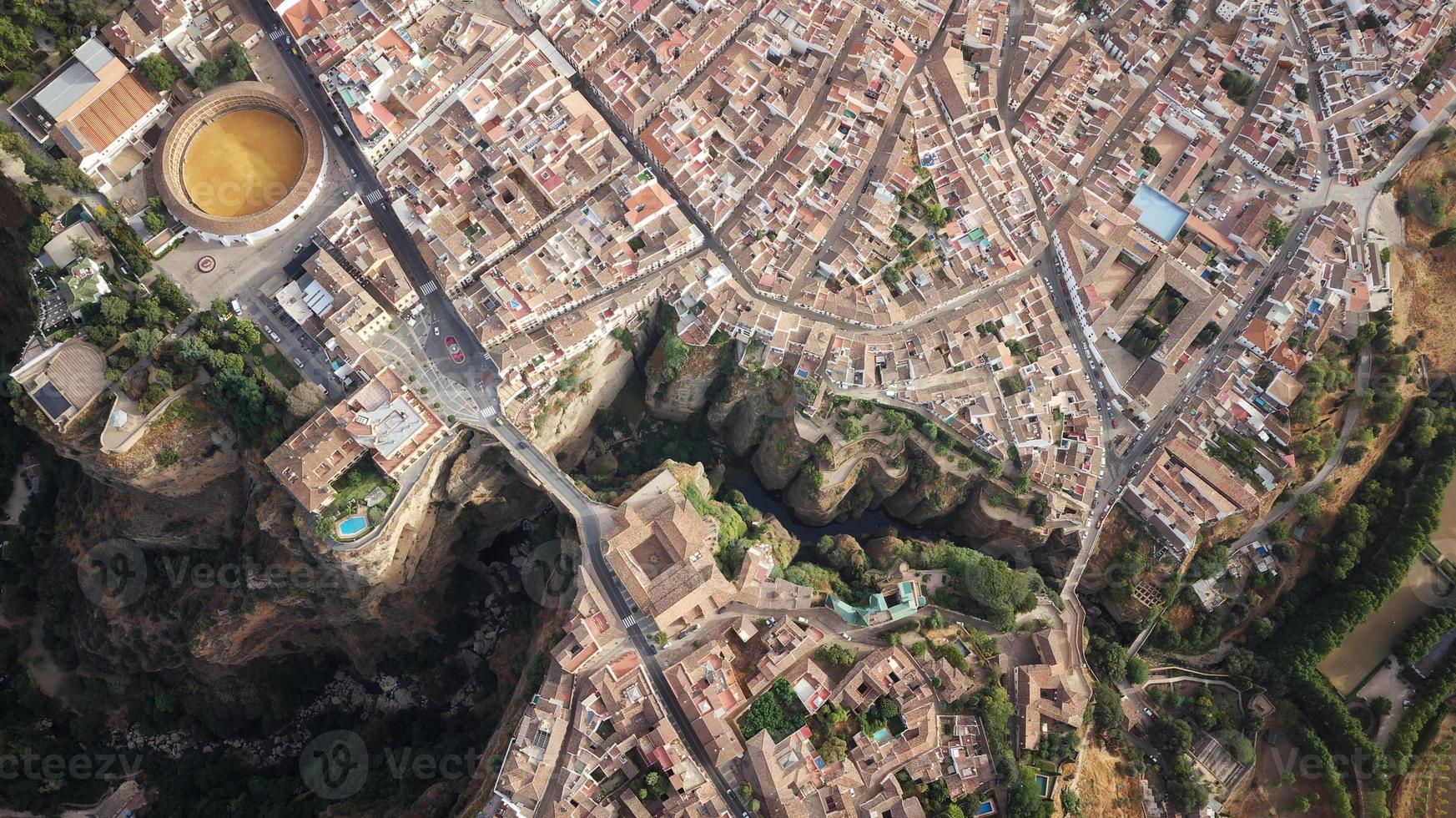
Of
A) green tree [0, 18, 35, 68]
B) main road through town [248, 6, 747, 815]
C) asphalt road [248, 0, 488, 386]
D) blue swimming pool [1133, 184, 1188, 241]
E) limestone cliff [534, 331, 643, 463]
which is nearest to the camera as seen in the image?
green tree [0, 18, 35, 68]

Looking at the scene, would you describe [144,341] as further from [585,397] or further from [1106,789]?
[1106,789]

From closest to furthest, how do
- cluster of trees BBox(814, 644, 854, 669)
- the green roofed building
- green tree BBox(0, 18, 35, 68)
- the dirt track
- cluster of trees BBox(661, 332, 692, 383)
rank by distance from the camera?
green tree BBox(0, 18, 35, 68), cluster of trees BBox(814, 644, 854, 669), the green roofed building, cluster of trees BBox(661, 332, 692, 383), the dirt track

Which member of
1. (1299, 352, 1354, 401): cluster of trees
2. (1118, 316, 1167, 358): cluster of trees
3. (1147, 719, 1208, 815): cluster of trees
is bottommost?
(1147, 719, 1208, 815): cluster of trees

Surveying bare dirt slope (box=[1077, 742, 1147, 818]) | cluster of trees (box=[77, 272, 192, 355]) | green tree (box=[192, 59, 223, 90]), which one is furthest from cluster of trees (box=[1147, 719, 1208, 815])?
green tree (box=[192, 59, 223, 90])

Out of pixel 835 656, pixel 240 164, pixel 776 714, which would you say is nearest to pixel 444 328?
pixel 240 164

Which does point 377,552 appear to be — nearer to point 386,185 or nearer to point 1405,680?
point 386,185

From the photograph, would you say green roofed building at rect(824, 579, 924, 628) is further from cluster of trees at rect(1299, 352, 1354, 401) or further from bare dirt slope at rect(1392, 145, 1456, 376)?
bare dirt slope at rect(1392, 145, 1456, 376)

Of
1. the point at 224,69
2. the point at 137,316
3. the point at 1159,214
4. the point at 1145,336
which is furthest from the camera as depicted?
the point at 1159,214
